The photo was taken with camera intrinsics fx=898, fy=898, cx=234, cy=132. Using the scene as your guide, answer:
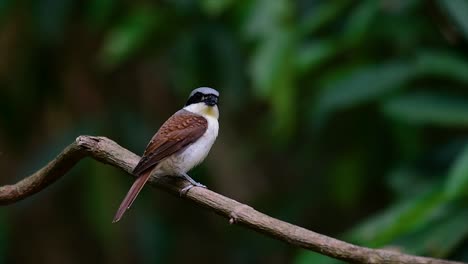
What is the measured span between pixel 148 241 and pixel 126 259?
1.32 m

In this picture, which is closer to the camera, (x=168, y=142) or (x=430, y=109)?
(x=168, y=142)

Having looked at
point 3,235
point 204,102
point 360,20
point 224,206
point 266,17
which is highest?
point 360,20

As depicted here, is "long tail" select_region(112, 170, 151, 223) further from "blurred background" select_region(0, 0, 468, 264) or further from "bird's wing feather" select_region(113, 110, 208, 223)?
"blurred background" select_region(0, 0, 468, 264)

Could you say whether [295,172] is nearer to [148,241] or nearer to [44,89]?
[148,241]

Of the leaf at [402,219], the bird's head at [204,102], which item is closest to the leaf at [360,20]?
the leaf at [402,219]

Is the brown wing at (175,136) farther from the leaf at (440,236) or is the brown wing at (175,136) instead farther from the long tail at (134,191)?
the leaf at (440,236)

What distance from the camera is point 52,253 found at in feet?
20.4

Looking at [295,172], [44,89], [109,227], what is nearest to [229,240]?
[295,172]

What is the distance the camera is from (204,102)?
316 cm

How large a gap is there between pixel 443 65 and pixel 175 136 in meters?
1.38

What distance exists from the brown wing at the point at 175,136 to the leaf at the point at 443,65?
120 cm

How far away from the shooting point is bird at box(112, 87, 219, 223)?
9.65ft

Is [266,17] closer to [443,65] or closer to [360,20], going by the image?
[360,20]

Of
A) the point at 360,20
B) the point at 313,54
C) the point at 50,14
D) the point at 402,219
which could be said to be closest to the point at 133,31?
the point at 50,14
